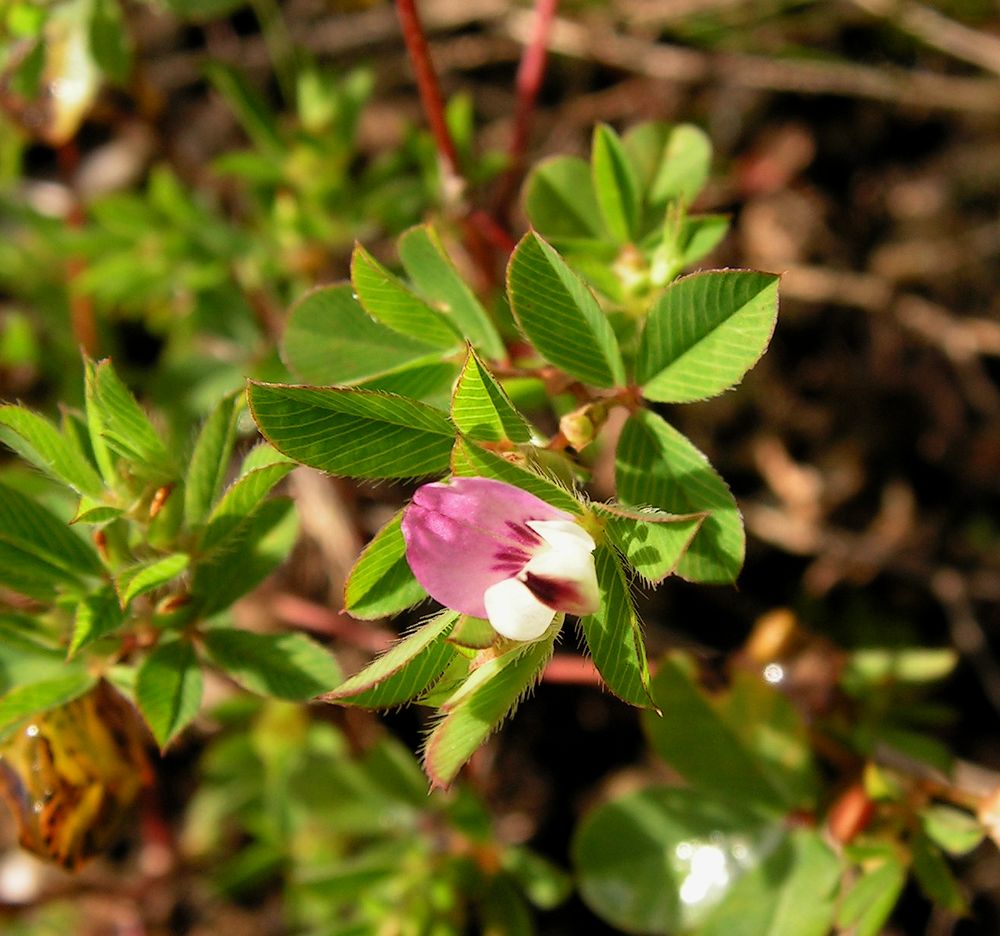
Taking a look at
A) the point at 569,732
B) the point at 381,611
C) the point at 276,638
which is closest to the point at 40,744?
the point at 276,638

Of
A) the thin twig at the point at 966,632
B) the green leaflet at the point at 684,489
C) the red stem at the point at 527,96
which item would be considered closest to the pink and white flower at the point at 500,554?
the green leaflet at the point at 684,489

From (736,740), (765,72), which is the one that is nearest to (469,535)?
(736,740)

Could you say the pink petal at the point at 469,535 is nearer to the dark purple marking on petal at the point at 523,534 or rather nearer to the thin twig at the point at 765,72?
the dark purple marking on petal at the point at 523,534

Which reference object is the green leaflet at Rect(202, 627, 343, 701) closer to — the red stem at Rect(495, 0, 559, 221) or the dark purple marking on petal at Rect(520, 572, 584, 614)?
the dark purple marking on petal at Rect(520, 572, 584, 614)

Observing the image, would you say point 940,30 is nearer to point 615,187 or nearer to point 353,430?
point 615,187

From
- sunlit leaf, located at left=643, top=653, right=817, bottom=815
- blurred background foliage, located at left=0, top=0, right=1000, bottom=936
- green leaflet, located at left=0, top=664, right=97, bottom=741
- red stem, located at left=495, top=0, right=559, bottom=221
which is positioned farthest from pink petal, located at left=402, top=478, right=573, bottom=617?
red stem, located at left=495, top=0, right=559, bottom=221

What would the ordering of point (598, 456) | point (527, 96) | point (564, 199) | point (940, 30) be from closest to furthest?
point (564, 199) < point (598, 456) < point (527, 96) < point (940, 30)

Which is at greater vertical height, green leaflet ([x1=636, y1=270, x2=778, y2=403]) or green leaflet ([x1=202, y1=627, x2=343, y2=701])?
green leaflet ([x1=636, y1=270, x2=778, y2=403])
